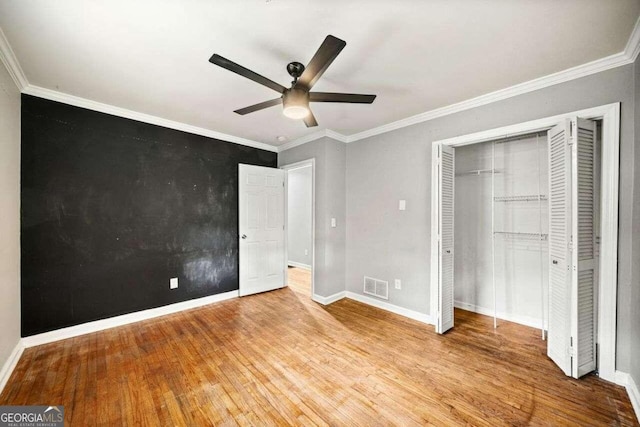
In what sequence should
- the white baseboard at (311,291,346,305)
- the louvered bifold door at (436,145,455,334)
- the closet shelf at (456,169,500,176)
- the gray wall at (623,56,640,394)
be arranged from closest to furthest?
the gray wall at (623,56,640,394) → the louvered bifold door at (436,145,455,334) → the closet shelf at (456,169,500,176) → the white baseboard at (311,291,346,305)

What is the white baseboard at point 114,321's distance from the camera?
250cm

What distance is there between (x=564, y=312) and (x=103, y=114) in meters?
5.02

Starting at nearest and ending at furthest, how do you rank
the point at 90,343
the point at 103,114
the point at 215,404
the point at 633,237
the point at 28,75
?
the point at 215,404 → the point at 633,237 → the point at 28,75 → the point at 90,343 → the point at 103,114

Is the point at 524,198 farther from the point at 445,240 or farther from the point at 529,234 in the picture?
the point at 445,240

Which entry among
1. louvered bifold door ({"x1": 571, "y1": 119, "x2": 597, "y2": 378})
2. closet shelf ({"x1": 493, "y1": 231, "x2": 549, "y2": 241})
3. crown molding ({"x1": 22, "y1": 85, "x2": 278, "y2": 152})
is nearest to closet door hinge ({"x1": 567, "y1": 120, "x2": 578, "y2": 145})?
louvered bifold door ({"x1": 571, "y1": 119, "x2": 597, "y2": 378})

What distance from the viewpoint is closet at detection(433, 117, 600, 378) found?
2018 millimetres

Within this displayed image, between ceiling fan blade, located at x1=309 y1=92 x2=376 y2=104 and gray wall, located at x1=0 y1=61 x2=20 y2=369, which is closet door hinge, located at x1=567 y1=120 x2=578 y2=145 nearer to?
ceiling fan blade, located at x1=309 y1=92 x2=376 y2=104

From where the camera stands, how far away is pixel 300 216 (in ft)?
20.7

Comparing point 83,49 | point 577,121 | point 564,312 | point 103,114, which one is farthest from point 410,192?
point 103,114

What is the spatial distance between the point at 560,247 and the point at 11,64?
15.9 feet

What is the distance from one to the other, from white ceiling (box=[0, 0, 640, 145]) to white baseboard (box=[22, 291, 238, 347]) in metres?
2.49

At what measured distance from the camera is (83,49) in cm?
189

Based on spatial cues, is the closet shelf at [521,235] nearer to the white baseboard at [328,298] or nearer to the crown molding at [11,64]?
the white baseboard at [328,298]

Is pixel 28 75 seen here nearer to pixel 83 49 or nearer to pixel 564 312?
pixel 83 49
